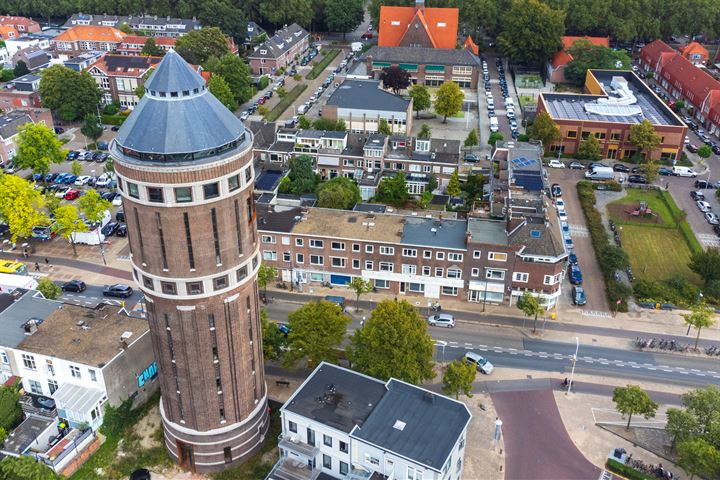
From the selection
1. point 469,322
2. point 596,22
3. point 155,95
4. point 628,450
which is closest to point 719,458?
point 628,450

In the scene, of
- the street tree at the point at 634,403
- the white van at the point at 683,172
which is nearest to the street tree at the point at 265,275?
the street tree at the point at 634,403

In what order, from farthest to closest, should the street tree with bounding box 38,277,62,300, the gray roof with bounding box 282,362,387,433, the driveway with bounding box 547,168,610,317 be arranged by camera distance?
the driveway with bounding box 547,168,610,317
the street tree with bounding box 38,277,62,300
the gray roof with bounding box 282,362,387,433

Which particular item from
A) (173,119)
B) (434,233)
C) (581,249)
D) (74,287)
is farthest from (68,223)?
(581,249)

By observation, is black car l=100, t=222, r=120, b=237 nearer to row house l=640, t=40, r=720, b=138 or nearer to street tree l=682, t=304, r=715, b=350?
street tree l=682, t=304, r=715, b=350

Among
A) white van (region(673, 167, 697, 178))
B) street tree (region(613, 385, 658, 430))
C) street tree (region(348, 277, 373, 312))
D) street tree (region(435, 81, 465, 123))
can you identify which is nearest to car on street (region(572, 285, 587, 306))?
street tree (region(613, 385, 658, 430))

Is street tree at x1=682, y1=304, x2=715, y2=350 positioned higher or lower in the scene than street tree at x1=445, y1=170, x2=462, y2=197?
lower

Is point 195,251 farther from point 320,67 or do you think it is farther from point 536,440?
point 320,67
